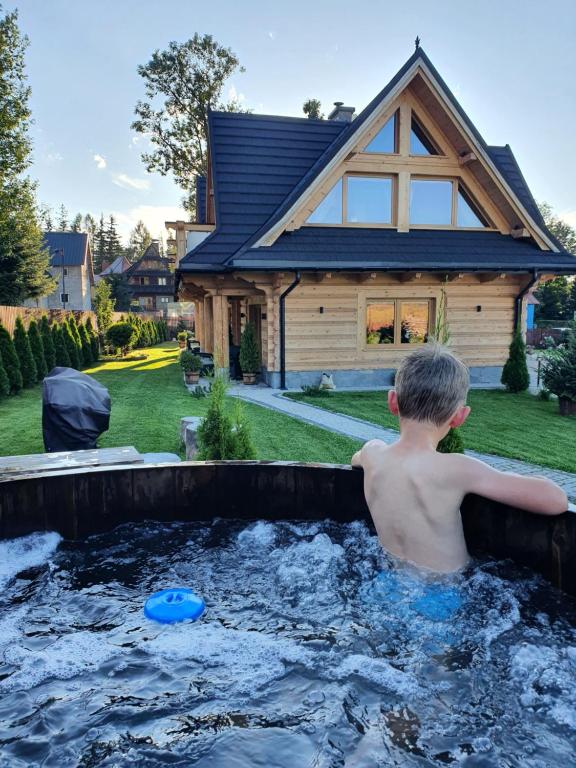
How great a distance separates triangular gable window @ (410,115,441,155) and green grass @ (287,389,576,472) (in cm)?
588

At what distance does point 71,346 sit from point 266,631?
15.4 metres

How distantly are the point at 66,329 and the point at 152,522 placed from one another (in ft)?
47.0

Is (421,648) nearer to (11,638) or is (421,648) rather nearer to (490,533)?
(490,533)

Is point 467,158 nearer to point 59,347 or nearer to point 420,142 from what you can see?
point 420,142

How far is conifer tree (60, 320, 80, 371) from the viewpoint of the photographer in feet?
52.5

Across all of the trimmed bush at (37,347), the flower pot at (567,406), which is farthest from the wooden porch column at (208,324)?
the flower pot at (567,406)

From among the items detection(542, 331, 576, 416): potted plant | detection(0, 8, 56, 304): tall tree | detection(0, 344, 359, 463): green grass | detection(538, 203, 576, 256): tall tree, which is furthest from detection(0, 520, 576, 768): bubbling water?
detection(538, 203, 576, 256): tall tree

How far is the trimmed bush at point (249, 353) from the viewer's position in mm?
12445

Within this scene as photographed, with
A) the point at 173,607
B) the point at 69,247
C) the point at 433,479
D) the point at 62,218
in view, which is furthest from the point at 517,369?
the point at 62,218

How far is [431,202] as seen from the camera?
1287cm

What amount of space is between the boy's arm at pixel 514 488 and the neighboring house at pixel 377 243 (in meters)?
9.00

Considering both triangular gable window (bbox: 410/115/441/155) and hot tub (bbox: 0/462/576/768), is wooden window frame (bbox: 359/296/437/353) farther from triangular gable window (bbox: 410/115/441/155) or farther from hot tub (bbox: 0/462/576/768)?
hot tub (bbox: 0/462/576/768)

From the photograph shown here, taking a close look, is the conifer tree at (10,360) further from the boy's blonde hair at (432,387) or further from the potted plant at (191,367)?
the boy's blonde hair at (432,387)

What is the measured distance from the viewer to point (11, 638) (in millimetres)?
2418
